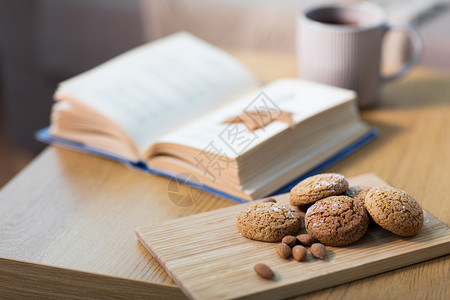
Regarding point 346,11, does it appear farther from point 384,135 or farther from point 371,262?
point 371,262

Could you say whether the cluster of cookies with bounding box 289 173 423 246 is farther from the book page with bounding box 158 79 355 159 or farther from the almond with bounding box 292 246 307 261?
the book page with bounding box 158 79 355 159

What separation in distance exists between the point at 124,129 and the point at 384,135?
467mm

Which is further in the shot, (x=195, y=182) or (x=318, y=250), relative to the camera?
(x=195, y=182)

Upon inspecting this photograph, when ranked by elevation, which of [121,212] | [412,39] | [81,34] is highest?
[412,39]

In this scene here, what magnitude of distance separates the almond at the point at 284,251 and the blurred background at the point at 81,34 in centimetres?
159

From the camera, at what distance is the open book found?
851mm

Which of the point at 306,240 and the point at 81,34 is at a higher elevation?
the point at 306,240

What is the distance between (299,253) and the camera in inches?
25.9

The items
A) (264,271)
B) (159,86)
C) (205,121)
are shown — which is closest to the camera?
(264,271)

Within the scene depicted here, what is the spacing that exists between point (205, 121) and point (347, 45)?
1.05 ft

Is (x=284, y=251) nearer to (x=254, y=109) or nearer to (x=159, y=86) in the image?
(x=254, y=109)

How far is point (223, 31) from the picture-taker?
2.34 meters

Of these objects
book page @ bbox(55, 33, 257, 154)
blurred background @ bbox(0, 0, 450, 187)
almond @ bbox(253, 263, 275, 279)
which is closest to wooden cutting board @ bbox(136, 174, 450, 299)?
almond @ bbox(253, 263, 275, 279)


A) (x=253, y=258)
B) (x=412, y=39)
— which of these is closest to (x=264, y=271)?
(x=253, y=258)
